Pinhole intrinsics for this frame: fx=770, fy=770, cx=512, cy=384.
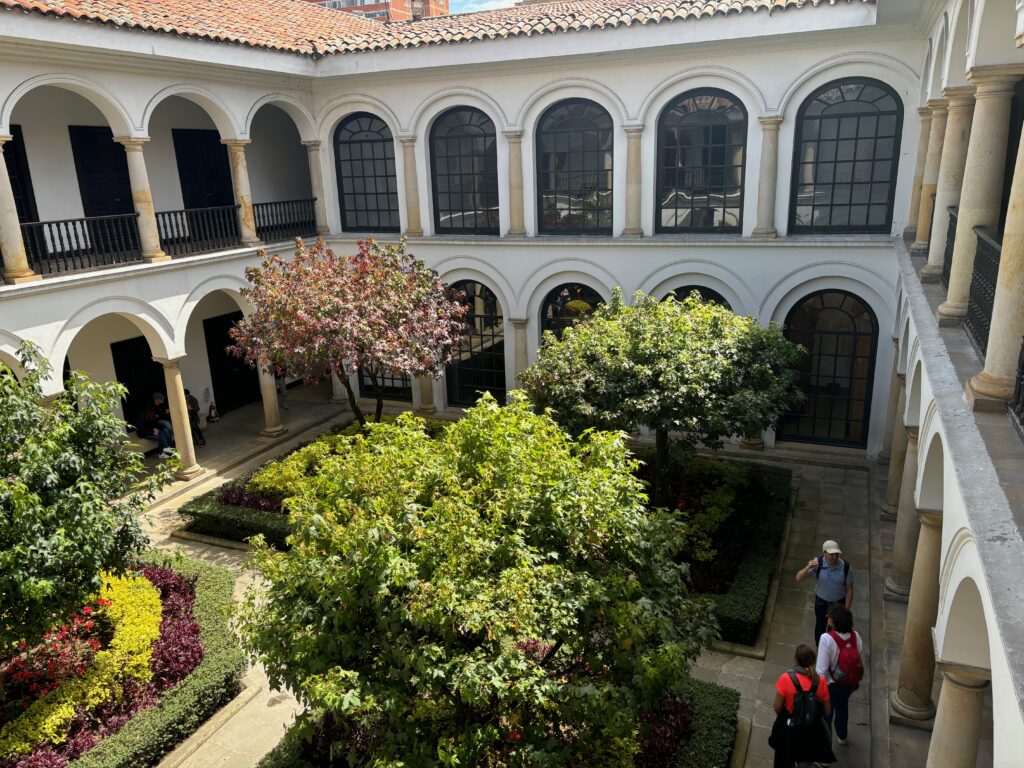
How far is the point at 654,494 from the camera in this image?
12688 millimetres

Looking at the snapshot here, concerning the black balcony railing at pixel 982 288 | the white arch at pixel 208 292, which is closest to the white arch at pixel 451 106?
the white arch at pixel 208 292

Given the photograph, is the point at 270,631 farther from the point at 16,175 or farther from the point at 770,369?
the point at 16,175

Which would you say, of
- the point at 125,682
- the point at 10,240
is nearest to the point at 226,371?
the point at 10,240

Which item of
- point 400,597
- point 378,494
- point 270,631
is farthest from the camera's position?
point 378,494

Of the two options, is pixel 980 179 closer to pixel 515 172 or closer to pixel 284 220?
pixel 515 172

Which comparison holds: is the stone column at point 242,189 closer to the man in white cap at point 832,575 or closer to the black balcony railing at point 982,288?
the man in white cap at point 832,575

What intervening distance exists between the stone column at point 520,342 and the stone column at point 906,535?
8805 mm

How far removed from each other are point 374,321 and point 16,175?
732cm

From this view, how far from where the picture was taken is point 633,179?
15.3 meters

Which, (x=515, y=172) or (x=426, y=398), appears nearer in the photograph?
(x=515, y=172)

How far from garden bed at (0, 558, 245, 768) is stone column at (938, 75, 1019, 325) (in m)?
7.99

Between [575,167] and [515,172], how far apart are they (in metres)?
1.27

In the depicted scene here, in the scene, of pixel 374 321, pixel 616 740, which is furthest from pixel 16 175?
pixel 616 740

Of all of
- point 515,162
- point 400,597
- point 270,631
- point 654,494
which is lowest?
point 654,494
